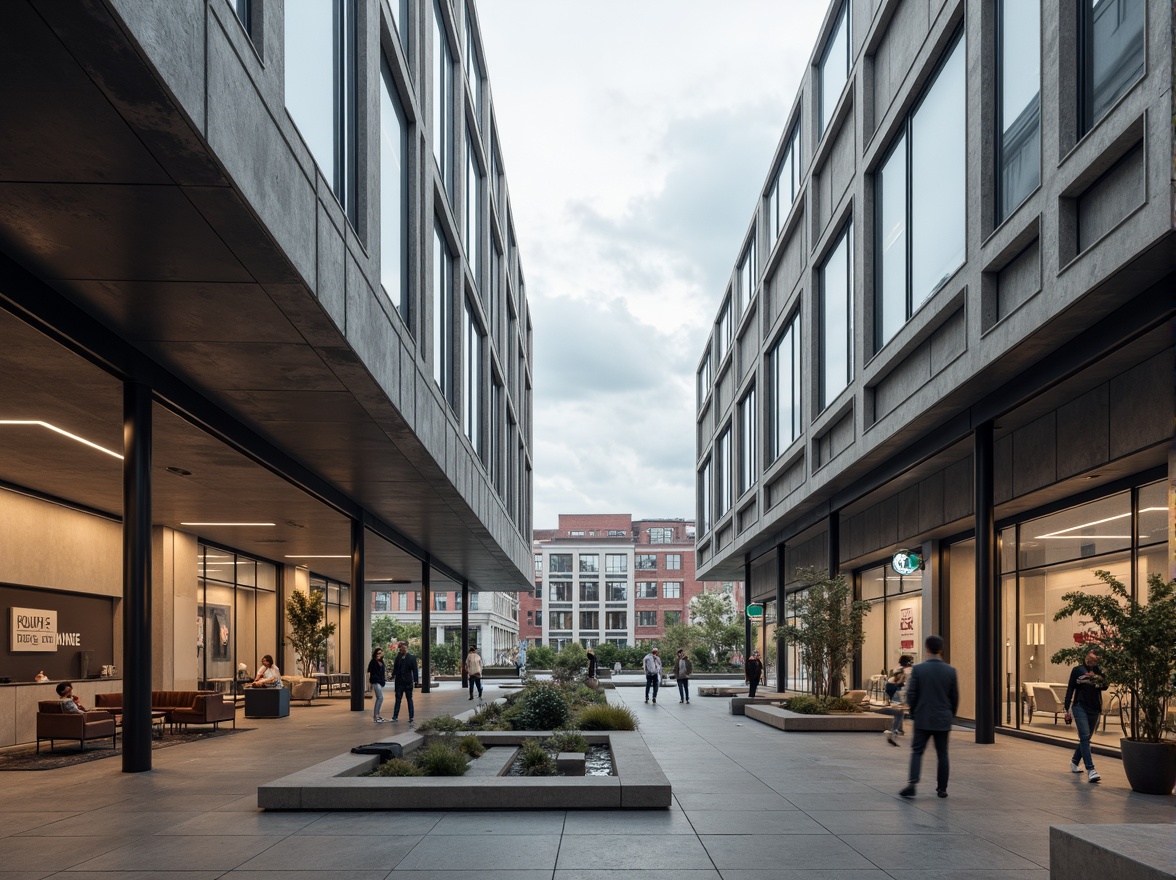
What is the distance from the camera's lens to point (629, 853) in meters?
9.34

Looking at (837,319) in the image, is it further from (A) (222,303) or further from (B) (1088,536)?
(A) (222,303)

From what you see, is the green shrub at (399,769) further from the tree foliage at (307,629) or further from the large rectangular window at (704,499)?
the large rectangular window at (704,499)

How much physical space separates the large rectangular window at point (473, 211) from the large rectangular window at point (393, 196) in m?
9.03

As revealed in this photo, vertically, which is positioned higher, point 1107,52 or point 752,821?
point 1107,52

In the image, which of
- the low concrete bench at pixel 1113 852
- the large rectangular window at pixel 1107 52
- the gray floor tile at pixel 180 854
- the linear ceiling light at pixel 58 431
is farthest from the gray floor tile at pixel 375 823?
the large rectangular window at pixel 1107 52

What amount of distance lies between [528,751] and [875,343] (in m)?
14.7

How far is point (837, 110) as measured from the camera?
28328 millimetres

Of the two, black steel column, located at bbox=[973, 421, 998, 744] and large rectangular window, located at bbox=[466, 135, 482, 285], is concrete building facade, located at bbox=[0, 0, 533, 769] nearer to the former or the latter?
large rectangular window, located at bbox=[466, 135, 482, 285]

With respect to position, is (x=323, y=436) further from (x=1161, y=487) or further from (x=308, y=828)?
(x=1161, y=487)

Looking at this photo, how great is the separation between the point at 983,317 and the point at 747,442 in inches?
1127

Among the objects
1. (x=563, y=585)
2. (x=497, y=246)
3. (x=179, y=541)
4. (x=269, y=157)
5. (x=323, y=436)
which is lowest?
(x=563, y=585)

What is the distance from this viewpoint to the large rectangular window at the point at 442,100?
83.9 ft

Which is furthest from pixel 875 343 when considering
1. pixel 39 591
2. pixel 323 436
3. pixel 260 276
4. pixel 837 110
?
pixel 39 591

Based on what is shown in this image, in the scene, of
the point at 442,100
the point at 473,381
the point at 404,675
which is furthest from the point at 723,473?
the point at 404,675
